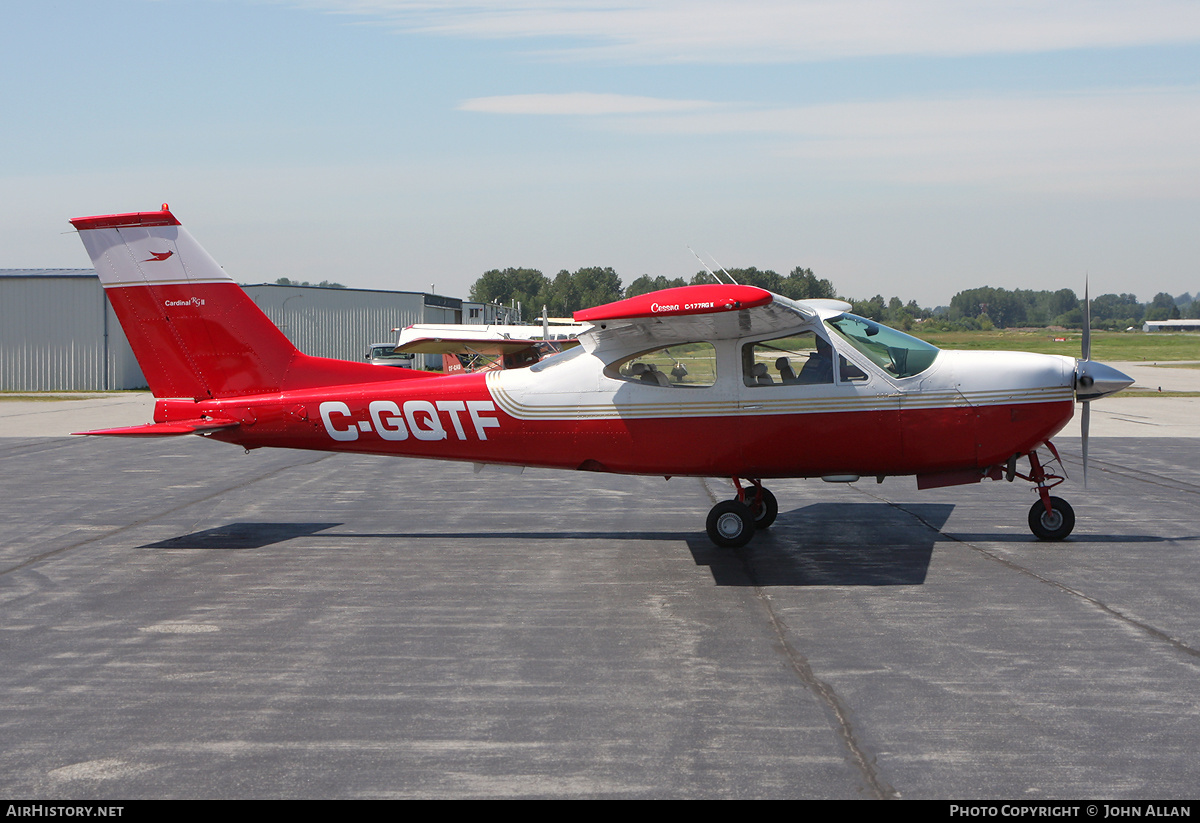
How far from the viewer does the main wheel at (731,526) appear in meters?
9.26

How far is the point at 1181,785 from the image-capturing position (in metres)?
4.20

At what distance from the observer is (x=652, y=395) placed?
30.8 ft

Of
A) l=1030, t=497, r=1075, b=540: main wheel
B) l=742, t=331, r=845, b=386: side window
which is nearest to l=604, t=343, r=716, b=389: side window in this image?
l=742, t=331, r=845, b=386: side window

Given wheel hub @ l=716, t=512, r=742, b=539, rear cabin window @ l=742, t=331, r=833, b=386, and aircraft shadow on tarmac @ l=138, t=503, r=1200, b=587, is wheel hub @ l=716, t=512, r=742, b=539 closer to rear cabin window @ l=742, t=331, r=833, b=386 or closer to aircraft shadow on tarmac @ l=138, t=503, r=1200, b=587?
aircraft shadow on tarmac @ l=138, t=503, r=1200, b=587

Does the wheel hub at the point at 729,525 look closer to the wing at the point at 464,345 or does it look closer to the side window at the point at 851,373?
the side window at the point at 851,373

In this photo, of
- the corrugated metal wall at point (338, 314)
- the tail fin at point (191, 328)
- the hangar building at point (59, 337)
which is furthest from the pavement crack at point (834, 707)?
the corrugated metal wall at point (338, 314)

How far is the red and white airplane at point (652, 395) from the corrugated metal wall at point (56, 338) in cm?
3744

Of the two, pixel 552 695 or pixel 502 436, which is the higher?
pixel 502 436

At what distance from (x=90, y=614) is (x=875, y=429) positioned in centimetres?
676

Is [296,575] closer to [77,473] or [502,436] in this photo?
[502,436]

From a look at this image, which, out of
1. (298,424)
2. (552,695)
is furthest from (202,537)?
(552,695)

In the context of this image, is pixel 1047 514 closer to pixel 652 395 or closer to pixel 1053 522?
pixel 1053 522

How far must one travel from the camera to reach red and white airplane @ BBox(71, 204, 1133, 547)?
9.12 meters

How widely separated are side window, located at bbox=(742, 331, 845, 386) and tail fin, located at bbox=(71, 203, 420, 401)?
353 cm
